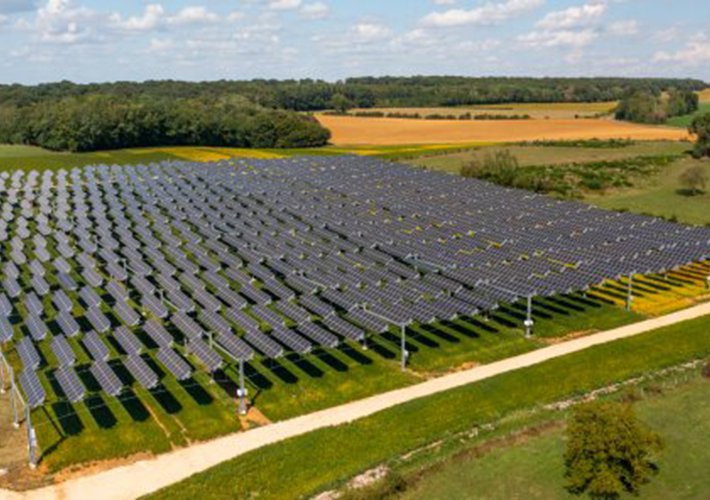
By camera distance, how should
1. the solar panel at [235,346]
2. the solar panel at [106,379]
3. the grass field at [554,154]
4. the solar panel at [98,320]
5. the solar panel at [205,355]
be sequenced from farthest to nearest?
the grass field at [554,154] < the solar panel at [98,320] < the solar panel at [235,346] < the solar panel at [205,355] < the solar panel at [106,379]

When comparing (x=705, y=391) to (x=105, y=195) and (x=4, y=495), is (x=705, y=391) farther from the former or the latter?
(x=105, y=195)

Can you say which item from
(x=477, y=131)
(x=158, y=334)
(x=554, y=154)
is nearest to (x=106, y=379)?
(x=158, y=334)

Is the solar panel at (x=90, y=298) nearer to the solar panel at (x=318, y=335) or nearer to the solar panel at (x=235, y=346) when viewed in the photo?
the solar panel at (x=235, y=346)

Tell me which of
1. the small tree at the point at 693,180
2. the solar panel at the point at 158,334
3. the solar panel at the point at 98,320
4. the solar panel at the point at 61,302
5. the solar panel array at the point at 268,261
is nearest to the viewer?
the solar panel at the point at 158,334

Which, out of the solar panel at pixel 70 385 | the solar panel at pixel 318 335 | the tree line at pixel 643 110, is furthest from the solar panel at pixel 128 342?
the tree line at pixel 643 110

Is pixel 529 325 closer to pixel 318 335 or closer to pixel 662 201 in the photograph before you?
pixel 318 335

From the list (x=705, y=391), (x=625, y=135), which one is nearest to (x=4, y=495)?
(x=705, y=391)

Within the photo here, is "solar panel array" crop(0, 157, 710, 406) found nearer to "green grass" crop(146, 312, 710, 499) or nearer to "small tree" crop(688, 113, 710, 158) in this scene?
"green grass" crop(146, 312, 710, 499)
